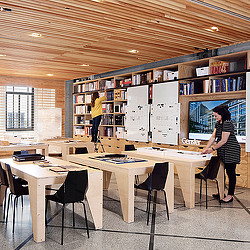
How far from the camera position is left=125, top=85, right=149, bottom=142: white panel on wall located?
8.43 m

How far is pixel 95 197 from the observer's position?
3990mm

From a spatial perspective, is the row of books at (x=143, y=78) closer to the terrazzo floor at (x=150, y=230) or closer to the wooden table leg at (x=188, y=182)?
the wooden table leg at (x=188, y=182)

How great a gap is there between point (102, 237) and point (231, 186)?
2.57m

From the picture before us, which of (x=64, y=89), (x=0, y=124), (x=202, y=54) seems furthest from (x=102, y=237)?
(x=64, y=89)

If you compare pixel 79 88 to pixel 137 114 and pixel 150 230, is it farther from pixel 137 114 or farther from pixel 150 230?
pixel 150 230

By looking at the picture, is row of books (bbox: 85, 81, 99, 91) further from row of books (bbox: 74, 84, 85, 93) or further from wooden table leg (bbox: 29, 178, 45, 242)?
wooden table leg (bbox: 29, 178, 45, 242)

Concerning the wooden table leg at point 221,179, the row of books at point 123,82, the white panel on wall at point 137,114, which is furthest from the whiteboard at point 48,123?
the wooden table leg at point 221,179

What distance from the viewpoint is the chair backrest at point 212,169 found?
4.98m

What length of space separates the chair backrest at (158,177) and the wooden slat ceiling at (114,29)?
7.22 ft

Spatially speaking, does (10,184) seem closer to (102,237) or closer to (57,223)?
(57,223)

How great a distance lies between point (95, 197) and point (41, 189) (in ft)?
2.39

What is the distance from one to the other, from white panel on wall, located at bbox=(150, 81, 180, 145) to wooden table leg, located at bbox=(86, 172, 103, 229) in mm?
3878

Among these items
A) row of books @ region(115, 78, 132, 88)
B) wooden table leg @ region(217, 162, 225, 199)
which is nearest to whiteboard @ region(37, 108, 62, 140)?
row of books @ region(115, 78, 132, 88)

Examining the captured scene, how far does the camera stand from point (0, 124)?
1123 cm
